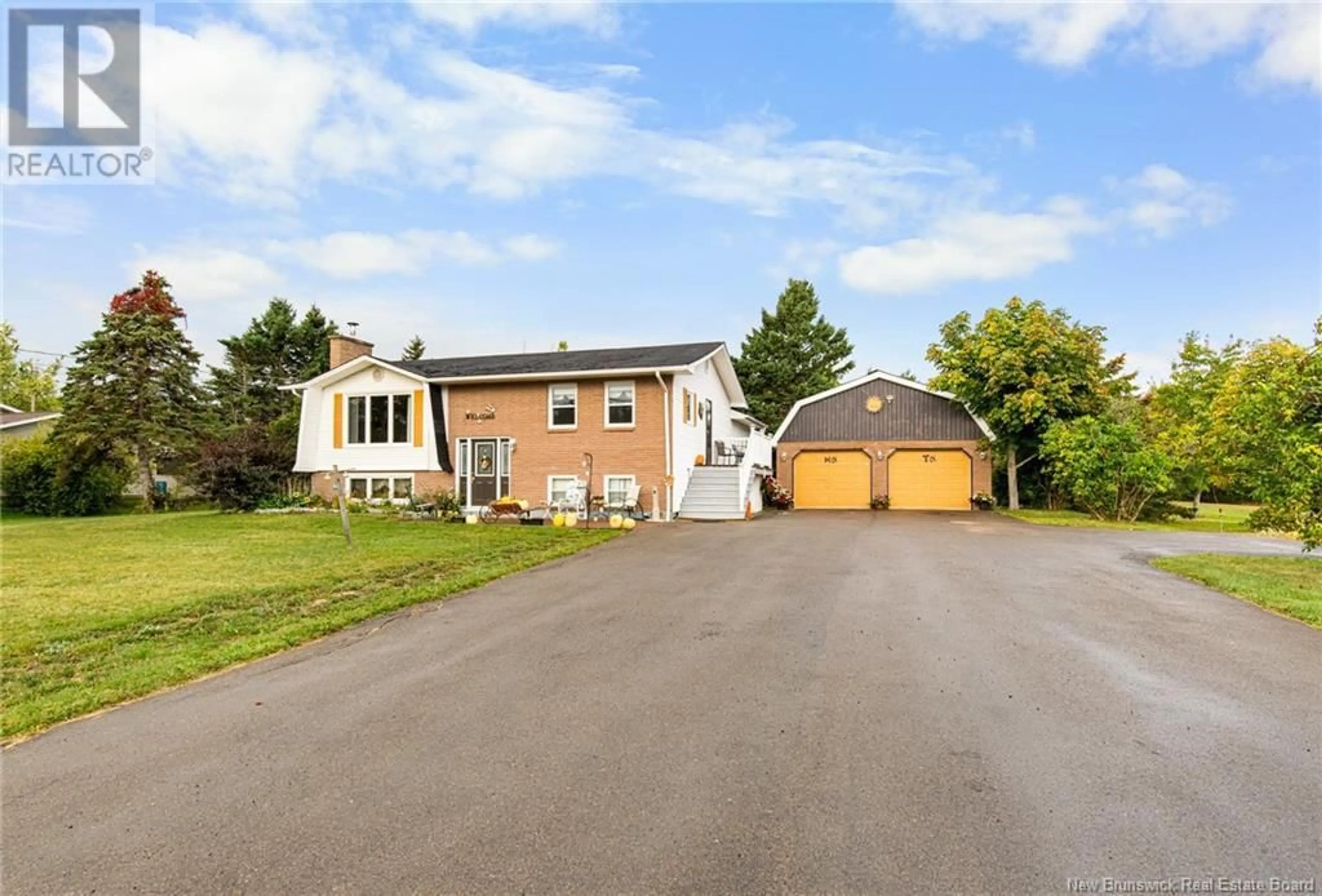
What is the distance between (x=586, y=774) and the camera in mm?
3248

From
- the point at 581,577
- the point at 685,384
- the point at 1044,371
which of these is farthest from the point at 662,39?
the point at 1044,371

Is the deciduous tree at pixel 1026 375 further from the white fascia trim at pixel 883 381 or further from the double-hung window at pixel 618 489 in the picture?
the double-hung window at pixel 618 489

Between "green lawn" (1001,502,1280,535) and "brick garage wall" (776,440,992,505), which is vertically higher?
"brick garage wall" (776,440,992,505)

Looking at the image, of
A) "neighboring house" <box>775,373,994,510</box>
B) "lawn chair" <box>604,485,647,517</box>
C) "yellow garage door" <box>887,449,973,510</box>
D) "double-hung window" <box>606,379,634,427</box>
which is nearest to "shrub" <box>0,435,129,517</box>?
"double-hung window" <box>606,379,634,427</box>

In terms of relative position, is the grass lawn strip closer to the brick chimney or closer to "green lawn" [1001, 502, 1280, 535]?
"green lawn" [1001, 502, 1280, 535]

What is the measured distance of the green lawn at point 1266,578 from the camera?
696cm

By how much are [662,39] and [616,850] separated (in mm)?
14347

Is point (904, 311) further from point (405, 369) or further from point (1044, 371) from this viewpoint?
point (405, 369)

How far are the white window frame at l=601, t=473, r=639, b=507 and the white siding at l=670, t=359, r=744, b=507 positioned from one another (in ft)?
3.64

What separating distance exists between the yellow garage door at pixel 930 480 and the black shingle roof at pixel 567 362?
8.27m

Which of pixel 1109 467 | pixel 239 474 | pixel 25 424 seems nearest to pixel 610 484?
pixel 239 474

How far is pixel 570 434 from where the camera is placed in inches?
727

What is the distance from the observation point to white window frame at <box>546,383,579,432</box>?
1844 cm

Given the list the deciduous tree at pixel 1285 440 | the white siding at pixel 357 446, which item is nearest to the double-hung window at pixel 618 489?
the white siding at pixel 357 446
